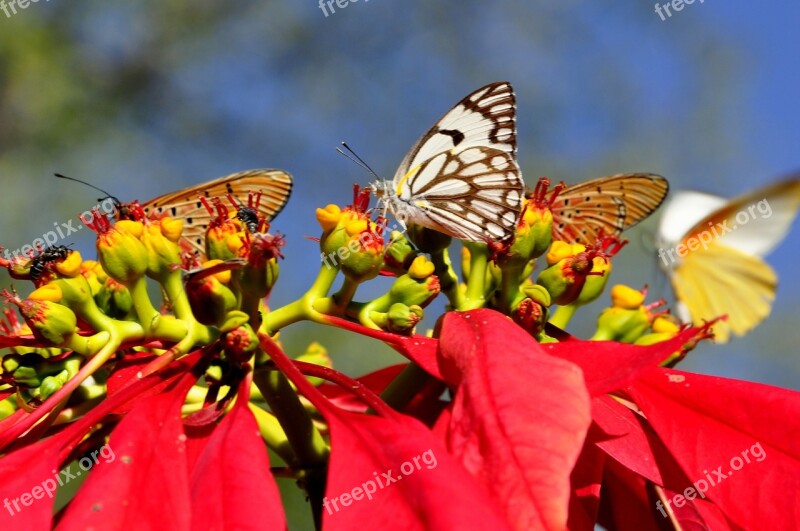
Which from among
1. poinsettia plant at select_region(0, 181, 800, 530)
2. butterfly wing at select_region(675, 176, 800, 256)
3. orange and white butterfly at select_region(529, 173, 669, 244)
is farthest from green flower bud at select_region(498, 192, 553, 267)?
butterfly wing at select_region(675, 176, 800, 256)

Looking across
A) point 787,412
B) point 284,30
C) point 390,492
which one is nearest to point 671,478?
point 787,412

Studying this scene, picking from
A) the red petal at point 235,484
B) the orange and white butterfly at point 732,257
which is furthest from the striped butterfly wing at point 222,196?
the orange and white butterfly at point 732,257

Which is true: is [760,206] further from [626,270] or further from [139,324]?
[626,270]

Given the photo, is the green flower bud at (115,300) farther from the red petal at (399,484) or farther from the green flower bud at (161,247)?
the red petal at (399,484)

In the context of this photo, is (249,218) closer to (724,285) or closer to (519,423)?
(519,423)

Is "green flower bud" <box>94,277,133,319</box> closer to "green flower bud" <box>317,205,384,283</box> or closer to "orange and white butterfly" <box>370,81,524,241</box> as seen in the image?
"green flower bud" <box>317,205,384,283</box>
